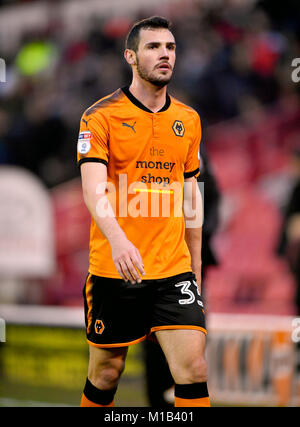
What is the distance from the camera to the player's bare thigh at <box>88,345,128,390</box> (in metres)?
3.89

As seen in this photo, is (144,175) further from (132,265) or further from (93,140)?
(132,265)

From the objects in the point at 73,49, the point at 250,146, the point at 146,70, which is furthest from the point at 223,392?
the point at 73,49

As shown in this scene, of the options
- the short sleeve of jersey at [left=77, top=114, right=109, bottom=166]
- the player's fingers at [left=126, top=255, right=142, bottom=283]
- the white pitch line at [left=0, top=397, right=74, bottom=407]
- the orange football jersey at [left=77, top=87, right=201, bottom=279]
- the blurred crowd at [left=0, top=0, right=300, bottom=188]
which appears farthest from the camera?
the blurred crowd at [left=0, top=0, right=300, bottom=188]

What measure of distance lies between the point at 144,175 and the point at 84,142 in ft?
1.18

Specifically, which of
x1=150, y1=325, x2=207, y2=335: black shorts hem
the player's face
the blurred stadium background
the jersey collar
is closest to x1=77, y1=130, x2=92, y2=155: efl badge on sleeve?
the jersey collar

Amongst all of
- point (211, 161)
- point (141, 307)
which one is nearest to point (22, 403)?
point (211, 161)

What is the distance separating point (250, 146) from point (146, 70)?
5903 mm

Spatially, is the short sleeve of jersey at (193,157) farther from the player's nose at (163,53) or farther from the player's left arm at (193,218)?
the player's nose at (163,53)

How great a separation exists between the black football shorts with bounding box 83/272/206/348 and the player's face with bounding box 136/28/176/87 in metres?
1.06

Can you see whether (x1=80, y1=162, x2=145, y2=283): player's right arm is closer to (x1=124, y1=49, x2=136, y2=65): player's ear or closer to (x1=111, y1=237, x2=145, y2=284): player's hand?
(x1=111, y1=237, x2=145, y2=284): player's hand

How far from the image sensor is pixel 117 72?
424 inches

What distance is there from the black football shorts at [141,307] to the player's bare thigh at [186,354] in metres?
0.08

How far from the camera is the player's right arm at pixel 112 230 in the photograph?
11.0 ft
